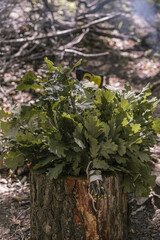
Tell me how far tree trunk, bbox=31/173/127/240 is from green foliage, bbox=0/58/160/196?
76 millimetres

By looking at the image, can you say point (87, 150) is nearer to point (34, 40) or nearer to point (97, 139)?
point (97, 139)

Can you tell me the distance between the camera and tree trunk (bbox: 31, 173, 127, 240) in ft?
5.40

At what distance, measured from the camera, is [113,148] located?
5.04ft

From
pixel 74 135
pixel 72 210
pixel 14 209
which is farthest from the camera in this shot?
pixel 14 209

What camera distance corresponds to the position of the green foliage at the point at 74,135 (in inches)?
61.7

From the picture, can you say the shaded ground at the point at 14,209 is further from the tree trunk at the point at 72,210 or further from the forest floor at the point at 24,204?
the tree trunk at the point at 72,210

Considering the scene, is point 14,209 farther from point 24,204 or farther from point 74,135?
point 74,135

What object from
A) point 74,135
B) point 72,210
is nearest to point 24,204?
point 72,210

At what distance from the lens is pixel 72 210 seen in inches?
66.4

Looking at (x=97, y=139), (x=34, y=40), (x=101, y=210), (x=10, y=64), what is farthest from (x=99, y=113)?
(x=34, y=40)

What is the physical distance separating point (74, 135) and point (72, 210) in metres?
0.46

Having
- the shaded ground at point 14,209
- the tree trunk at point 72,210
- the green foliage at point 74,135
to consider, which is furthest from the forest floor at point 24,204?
the green foliage at point 74,135

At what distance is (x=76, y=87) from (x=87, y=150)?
378mm

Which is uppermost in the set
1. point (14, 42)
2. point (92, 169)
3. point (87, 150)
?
point (14, 42)
